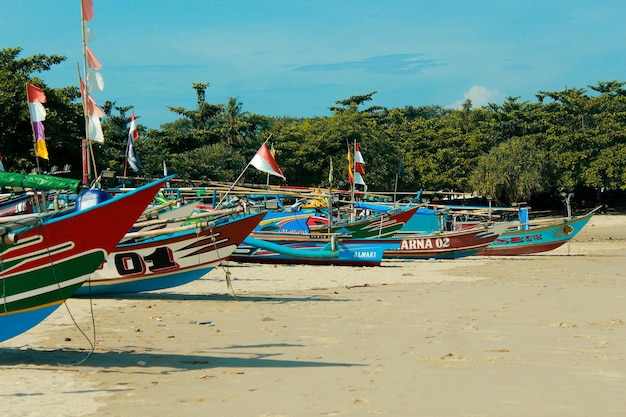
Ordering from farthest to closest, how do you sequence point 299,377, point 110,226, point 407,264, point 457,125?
1. point 457,125
2. point 407,264
3. point 110,226
4. point 299,377

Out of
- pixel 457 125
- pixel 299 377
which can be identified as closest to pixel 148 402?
pixel 299 377

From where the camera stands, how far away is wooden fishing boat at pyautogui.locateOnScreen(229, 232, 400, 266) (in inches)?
746

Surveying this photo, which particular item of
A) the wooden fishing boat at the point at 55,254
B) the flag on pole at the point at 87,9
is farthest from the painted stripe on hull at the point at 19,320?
the flag on pole at the point at 87,9

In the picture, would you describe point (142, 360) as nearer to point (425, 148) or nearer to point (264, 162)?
point (264, 162)

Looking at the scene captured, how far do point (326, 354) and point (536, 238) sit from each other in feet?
65.0

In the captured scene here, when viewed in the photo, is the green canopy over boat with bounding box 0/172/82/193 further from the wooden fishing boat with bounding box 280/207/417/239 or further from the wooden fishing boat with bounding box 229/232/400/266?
the wooden fishing boat with bounding box 280/207/417/239

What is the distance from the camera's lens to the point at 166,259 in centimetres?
1355

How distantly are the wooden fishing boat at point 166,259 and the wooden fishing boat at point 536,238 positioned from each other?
14786 millimetres

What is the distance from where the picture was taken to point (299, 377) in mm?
7289

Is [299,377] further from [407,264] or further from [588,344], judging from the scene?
[407,264]

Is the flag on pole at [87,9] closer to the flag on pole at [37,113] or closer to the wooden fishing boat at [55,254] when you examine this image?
the flag on pole at [37,113]

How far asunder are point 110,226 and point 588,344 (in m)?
5.44

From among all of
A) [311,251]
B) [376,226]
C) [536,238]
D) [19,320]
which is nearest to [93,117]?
[311,251]

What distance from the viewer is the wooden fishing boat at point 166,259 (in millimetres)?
13281
